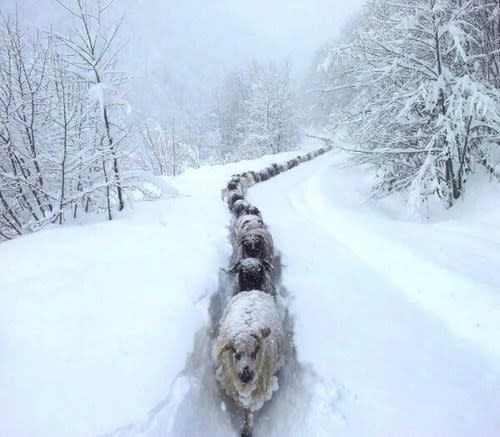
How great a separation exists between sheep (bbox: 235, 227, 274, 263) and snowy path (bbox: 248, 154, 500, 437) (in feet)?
1.28

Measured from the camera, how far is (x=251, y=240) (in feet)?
17.9

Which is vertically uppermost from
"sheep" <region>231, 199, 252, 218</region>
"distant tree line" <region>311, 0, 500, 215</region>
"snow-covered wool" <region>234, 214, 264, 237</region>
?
"distant tree line" <region>311, 0, 500, 215</region>

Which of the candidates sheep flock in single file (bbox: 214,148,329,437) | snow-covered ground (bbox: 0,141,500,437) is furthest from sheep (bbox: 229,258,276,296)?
snow-covered ground (bbox: 0,141,500,437)

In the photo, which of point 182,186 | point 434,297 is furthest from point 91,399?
point 182,186

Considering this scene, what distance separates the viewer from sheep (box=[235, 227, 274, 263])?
537 cm

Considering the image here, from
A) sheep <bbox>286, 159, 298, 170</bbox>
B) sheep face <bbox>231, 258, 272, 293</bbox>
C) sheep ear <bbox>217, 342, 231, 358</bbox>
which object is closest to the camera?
sheep ear <bbox>217, 342, 231, 358</bbox>

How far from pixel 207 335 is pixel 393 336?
1.91m

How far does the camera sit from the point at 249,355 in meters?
3.16

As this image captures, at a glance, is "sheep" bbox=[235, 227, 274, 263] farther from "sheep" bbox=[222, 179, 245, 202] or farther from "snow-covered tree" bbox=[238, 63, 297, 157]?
"snow-covered tree" bbox=[238, 63, 297, 157]

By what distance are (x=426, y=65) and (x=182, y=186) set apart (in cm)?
834

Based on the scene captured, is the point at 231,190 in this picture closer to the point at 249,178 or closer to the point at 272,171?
the point at 249,178

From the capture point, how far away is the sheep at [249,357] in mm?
3078

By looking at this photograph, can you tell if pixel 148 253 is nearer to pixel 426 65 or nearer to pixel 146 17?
pixel 426 65

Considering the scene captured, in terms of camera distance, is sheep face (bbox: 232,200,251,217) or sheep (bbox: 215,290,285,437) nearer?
sheep (bbox: 215,290,285,437)
